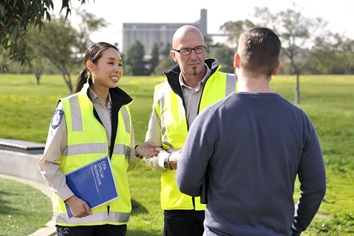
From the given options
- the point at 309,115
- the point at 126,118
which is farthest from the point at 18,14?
the point at 309,115

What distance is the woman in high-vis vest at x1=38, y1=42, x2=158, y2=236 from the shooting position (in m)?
4.54

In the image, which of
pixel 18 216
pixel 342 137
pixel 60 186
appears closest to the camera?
pixel 60 186

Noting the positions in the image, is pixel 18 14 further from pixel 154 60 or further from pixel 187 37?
pixel 154 60

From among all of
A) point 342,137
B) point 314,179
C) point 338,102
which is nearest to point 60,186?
point 314,179

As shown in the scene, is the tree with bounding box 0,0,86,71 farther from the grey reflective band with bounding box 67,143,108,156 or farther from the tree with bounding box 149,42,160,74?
the tree with bounding box 149,42,160,74

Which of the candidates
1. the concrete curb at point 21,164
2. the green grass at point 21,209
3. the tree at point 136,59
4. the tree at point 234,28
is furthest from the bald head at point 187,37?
the tree at point 136,59

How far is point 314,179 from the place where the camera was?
11.1 ft

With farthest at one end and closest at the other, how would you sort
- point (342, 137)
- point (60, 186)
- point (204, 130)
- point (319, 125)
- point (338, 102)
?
point (338, 102), point (319, 125), point (342, 137), point (60, 186), point (204, 130)

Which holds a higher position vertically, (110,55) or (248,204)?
(110,55)

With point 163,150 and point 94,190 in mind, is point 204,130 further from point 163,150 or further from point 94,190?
point 163,150

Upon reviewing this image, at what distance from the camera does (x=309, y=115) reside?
30.6m

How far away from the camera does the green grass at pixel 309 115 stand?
8.85 metres

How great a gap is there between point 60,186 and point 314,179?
5.70 feet

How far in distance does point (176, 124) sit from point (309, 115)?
2622 cm
